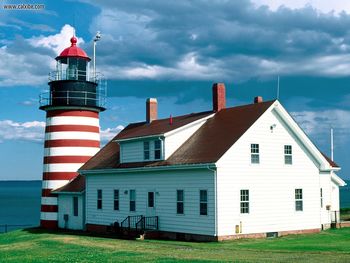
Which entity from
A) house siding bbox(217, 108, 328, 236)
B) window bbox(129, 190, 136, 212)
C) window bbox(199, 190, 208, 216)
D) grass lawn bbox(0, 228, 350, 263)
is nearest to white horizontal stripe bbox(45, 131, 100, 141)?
window bbox(129, 190, 136, 212)

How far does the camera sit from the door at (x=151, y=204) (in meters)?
31.2

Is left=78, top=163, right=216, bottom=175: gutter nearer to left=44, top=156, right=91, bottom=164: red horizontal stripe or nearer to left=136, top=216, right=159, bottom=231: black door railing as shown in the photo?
left=44, top=156, right=91, bottom=164: red horizontal stripe

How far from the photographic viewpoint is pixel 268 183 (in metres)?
29.9

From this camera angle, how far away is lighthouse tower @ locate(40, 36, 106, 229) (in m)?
38.5

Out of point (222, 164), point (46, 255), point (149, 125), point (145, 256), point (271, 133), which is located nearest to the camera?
point (145, 256)

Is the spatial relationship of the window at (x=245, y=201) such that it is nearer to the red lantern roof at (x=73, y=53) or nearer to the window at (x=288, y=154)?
the window at (x=288, y=154)

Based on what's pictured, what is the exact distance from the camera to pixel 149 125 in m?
37.6

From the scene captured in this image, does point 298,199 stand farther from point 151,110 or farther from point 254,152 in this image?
point 151,110

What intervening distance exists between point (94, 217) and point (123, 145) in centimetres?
527

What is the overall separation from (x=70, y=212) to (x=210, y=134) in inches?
494

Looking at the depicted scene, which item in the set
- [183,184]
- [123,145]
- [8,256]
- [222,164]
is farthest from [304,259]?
[123,145]

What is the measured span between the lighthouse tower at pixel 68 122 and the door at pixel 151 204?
9.04 metres

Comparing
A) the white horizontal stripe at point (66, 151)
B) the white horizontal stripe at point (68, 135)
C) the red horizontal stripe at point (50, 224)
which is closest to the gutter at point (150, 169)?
the white horizontal stripe at point (66, 151)

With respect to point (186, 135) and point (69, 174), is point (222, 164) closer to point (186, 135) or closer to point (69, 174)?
point (186, 135)
